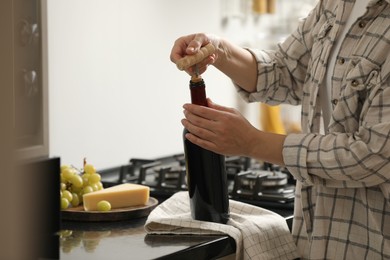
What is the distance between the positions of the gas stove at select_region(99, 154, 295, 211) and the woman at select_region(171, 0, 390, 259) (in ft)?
0.86

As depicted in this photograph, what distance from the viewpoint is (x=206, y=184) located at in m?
1.34

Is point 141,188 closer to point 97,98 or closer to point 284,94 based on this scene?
point 284,94

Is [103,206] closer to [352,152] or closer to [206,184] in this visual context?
[206,184]

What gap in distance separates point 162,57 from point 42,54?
146cm

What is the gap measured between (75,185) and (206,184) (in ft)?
1.12

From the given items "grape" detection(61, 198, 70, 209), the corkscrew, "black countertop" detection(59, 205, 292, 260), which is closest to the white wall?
"grape" detection(61, 198, 70, 209)

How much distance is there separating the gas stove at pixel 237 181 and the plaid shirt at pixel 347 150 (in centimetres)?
25

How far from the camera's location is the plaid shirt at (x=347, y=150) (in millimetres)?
1195

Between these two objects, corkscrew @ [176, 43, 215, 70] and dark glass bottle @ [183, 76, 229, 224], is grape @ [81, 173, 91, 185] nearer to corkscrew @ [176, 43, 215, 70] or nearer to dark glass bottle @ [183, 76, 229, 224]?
dark glass bottle @ [183, 76, 229, 224]

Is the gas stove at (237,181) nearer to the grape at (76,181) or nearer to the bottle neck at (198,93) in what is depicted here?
the grape at (76,181)

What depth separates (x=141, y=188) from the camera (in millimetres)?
1519

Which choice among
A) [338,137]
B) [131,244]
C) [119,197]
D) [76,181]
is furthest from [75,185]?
[338,137]

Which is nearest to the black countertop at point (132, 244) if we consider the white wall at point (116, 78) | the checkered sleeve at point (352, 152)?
the checkered sleeve at point (352, 152)

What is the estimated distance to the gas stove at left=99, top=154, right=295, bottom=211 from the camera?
1655 millimetres
